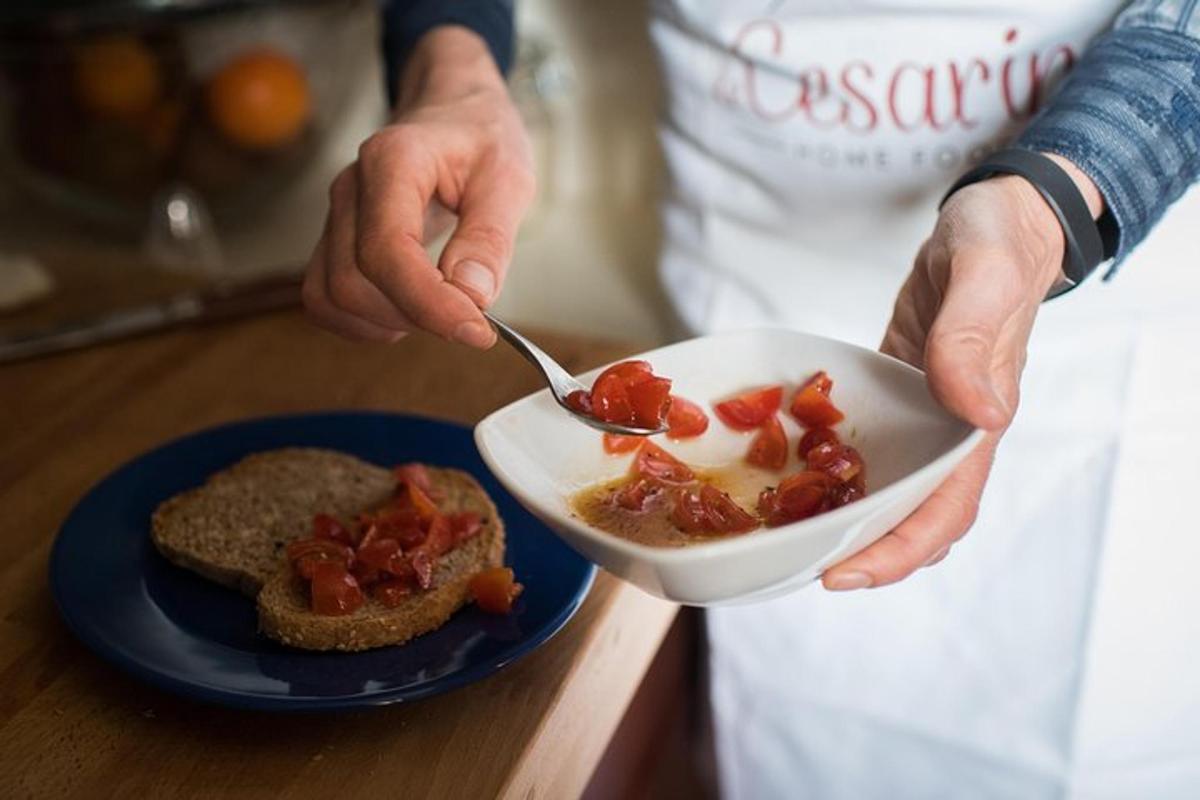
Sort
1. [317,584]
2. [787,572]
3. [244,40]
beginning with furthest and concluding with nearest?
[244,40]
[317,584]
[787,572]

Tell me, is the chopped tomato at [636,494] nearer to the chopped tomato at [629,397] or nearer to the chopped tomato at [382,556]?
the chopped tomato at [629,397]

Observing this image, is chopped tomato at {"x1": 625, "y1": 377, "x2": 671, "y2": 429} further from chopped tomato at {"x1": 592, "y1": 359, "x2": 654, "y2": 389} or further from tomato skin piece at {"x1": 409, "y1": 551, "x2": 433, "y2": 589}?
tomato skin piece at {"x1": 409, "y1": 551, "x2": 433, "y2": 589}

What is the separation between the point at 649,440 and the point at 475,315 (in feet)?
0.44

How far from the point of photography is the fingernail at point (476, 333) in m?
0.73

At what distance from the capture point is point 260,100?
1469mm

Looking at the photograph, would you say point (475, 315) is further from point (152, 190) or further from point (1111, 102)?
point (152, 190)

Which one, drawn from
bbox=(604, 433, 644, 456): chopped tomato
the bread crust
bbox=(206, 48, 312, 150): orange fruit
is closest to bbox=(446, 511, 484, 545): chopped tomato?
the bread crust

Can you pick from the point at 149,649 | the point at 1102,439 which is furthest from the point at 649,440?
the point at 1102,439

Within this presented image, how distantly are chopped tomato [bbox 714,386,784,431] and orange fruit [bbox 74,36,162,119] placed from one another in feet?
3.12

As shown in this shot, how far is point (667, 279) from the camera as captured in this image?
1.23m

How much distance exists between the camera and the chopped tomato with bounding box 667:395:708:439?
2.56 ft

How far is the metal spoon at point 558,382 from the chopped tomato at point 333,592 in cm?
17

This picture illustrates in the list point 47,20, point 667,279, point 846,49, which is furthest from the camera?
point 47,20

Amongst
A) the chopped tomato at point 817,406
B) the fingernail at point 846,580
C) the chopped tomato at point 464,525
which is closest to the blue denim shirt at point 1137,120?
the chopped tomato at point 817,406
